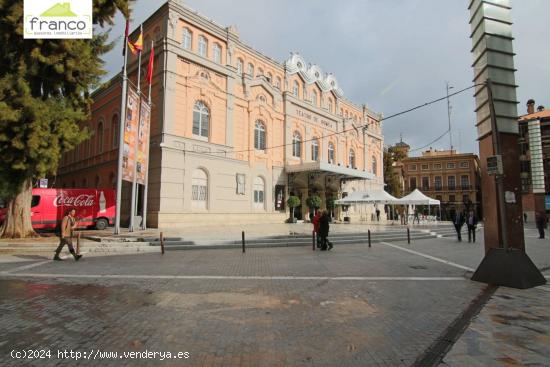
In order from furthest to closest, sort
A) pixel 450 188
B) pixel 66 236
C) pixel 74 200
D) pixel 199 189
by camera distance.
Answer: pixel 450 188 → pixel 199 189 → pixel 74 200 → pixel 66 236

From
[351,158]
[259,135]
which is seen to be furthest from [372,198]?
[351,158]

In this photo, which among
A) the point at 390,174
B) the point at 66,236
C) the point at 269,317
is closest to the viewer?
the point at 269,317

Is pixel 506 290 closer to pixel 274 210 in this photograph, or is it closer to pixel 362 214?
pixel 274 210

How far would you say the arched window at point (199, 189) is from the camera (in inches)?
861

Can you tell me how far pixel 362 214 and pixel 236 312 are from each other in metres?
35.6

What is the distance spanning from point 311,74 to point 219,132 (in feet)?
47.5

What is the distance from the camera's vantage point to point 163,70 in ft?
68.6

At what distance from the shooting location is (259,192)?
2683cm

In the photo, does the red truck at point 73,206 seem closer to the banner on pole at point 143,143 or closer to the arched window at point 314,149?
the banner on pole at point 143,143

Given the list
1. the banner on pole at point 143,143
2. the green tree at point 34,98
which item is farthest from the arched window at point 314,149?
the green tree at point 34,98

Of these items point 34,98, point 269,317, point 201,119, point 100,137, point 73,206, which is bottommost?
point 269,317

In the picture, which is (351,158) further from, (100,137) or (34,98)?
(34,98)

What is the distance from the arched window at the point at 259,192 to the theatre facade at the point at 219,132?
8 cm

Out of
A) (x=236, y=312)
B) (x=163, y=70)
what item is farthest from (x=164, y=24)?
(x=236, y=312)
